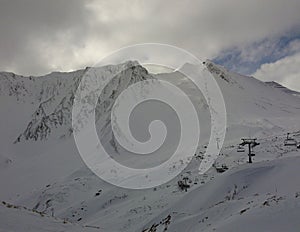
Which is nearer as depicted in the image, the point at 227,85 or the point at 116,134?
the point at 116,134

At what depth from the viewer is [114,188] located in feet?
136

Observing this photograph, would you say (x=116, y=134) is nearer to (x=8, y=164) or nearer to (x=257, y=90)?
(x=8, y=164)

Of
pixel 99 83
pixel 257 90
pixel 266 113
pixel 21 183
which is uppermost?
pixel 99 83

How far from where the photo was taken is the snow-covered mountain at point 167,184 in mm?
13820

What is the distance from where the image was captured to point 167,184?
35.8 metres

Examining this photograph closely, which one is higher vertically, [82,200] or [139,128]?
[139,128]

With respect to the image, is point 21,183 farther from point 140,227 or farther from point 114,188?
point 140,227

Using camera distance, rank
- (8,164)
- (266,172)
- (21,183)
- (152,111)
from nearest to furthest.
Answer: (266,172)
(21,183)
(152,111)
(8,164)

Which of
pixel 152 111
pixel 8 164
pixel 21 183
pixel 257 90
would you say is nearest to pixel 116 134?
→ pixel 152 111

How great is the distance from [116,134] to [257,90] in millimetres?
79615

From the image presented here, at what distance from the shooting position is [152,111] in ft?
380

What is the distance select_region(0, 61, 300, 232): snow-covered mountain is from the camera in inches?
544

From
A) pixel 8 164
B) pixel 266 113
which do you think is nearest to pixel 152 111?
pixel 266 113

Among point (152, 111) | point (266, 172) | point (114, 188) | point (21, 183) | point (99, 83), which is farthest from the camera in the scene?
point (99, 83)
